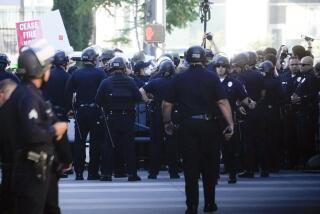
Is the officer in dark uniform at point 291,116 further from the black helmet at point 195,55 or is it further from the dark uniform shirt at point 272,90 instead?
the black helmet at point 195,55

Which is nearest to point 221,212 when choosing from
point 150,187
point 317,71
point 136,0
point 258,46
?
point 150,187

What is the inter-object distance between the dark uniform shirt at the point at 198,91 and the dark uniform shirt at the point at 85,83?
4.67m

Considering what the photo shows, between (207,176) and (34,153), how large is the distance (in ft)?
15.6

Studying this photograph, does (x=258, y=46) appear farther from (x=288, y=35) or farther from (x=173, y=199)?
(x=173, y=199)

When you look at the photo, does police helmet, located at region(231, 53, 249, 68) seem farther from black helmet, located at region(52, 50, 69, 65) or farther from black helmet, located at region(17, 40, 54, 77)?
black helmet, located at region(17, 40, 54, 77)

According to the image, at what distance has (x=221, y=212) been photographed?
44.9 feet

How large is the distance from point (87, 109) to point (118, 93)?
0.79 m

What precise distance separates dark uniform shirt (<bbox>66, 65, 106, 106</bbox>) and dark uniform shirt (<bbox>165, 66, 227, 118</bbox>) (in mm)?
4666

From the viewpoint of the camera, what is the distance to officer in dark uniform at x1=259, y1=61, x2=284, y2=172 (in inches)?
718

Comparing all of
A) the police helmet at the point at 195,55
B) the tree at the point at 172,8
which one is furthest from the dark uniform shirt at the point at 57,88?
the tree at the point at 172,8

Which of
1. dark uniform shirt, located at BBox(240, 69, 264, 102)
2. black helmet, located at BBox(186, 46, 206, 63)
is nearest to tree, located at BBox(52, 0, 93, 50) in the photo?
dark uniform shirt, located at BBox(240, 69, 264, 102)

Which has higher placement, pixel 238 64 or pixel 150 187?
pixel 238 64

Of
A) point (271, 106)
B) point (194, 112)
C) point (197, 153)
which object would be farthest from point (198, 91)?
point (271, 106)

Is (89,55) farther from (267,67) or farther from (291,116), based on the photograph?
(291,116)
